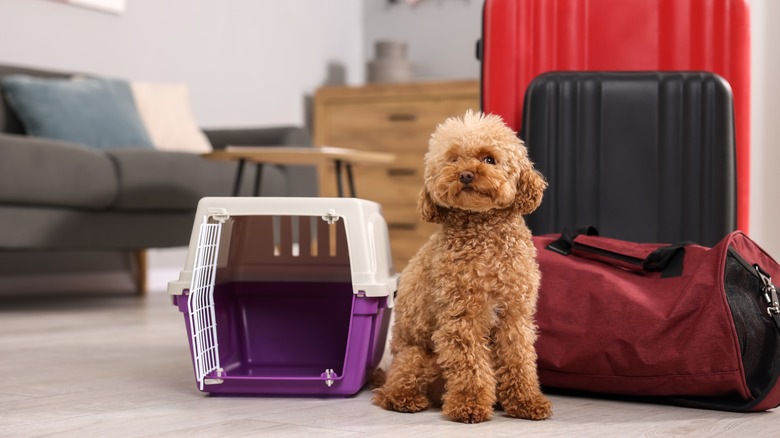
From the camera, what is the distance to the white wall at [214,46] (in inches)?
146

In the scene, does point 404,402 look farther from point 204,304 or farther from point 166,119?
point 166,119

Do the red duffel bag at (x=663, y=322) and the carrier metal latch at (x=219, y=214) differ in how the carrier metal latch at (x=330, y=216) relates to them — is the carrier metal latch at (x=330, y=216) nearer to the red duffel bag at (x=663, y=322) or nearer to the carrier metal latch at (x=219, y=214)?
the carrier metal latch at (x=219, y=214)

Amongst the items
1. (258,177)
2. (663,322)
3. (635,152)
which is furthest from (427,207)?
(258,177)

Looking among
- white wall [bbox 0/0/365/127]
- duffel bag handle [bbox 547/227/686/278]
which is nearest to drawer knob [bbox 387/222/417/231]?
white wall [bbox 0/0/365/127]

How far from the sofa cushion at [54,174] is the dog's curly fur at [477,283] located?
5.69ft

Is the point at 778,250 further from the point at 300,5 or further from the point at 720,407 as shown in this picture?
the point at 300,5

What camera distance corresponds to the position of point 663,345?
1.46 meters

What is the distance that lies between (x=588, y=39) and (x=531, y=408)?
38.5 inches

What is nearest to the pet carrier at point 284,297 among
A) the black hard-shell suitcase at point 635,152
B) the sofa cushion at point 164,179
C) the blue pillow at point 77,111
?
the black hard-shell suitcase at point 635,152

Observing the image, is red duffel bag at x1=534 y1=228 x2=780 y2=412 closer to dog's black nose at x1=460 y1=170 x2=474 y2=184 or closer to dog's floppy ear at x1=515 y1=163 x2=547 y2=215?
dog's floppy ear at x1=515 y1=163 x2=547 y2=215

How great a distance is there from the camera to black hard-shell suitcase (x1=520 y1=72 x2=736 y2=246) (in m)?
1.83

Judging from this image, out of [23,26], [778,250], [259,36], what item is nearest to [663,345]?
[778,250]

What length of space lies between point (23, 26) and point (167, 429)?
274 centimetres

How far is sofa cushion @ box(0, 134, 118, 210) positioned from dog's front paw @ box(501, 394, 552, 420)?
189cm
